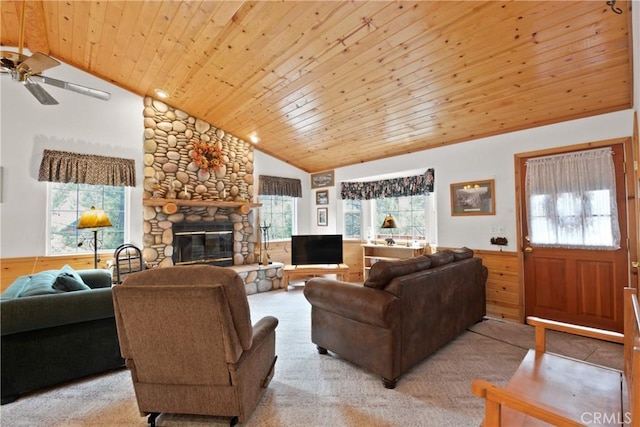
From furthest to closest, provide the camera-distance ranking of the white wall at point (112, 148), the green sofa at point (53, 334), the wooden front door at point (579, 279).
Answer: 1. the white wall at point (112, 148)
2. the wooden front door at point (579, 279)
3. the green sofa at point (53, 334)

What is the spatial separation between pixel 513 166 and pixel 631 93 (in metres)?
1.19

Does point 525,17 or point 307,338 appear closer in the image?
point 525,17

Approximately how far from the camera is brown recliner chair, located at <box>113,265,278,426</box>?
154 centimetres

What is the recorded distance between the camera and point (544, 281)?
3.49 metres

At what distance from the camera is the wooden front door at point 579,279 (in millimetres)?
3025

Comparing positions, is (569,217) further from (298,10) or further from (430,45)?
(298,10)

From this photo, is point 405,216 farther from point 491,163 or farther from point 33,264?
point 33,264

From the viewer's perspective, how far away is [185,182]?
16.5ft

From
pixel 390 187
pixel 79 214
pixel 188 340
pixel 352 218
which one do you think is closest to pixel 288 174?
pixel 352 218

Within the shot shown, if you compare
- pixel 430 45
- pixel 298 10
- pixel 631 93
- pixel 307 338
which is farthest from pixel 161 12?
pixel 631 93

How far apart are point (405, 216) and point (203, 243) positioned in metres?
3.67

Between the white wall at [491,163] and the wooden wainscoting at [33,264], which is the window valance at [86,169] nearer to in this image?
the wooden wainscoting at [33,264]

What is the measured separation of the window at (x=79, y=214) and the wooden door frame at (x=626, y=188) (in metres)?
5.64

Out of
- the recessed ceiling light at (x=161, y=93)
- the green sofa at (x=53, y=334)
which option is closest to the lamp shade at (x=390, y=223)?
the green sofa at (x=53, y=334)
